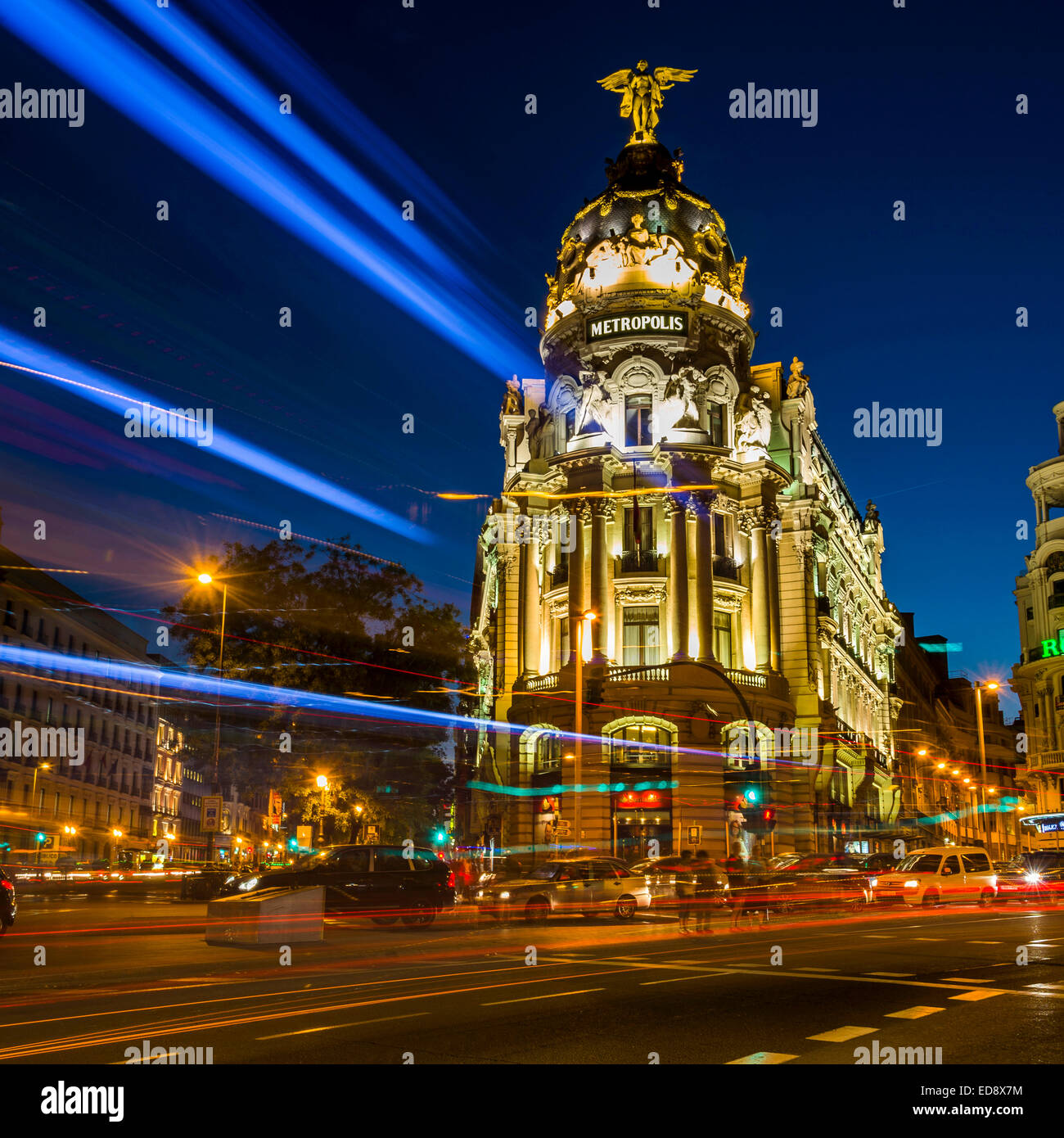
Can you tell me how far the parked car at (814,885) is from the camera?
3073 cm

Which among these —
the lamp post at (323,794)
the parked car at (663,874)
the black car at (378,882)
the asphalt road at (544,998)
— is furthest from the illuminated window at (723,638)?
the asphalt road at (544,998)

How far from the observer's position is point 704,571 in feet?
163

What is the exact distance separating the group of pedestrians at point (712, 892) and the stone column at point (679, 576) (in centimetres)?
1470

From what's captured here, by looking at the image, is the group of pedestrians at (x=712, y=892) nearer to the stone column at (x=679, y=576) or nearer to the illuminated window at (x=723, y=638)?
the stone column at (x=679, y=576)

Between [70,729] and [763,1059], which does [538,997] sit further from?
[70,729]

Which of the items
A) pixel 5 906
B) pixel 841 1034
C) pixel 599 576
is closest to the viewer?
pixel 841 1034

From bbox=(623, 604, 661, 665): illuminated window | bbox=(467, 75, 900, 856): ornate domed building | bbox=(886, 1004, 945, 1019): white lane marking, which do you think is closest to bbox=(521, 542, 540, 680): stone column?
bbox=(467, 75, 900, 856): ornate domed building

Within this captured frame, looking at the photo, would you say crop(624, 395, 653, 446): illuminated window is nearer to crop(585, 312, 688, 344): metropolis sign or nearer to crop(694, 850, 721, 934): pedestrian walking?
crop(585, 312, 688, 344): metropolis sign

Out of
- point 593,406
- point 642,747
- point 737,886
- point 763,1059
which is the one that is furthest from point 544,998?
point 593,406

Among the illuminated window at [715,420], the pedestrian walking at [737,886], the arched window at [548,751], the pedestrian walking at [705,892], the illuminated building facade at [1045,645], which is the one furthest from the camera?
the illuminated building facade at [1045,645]

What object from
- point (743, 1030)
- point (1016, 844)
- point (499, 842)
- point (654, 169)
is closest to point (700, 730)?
point (499, 842)

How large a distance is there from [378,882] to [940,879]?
53.8 feet

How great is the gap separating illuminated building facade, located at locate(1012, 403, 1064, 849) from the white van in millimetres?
51960
